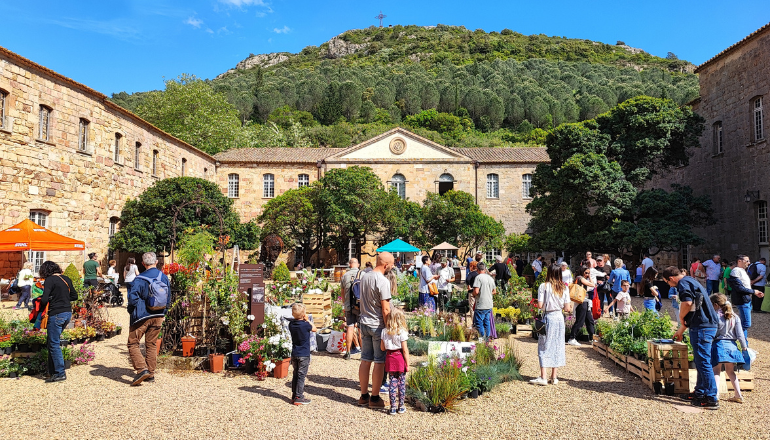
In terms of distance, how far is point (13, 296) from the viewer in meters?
15.1

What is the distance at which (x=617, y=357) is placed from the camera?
746 centimetres

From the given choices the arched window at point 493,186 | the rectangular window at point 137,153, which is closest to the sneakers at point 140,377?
the rectangular window at point 137,153

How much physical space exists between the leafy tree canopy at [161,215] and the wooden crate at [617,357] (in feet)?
49.7

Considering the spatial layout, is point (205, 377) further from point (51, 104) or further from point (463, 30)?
point (463, 30)

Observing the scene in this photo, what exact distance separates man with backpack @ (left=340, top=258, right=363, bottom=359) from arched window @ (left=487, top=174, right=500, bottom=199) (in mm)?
24631

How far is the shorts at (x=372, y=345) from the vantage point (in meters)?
5.38

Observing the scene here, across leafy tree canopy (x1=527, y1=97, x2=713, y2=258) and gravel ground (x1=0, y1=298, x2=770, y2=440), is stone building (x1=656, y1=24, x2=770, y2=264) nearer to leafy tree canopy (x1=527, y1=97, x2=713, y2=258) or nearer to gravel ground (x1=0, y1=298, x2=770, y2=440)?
leafy tree canopy (x1=527, y1=97, x2=713, y2=258)

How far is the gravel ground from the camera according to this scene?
4.84 m

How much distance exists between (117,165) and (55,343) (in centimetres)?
1526

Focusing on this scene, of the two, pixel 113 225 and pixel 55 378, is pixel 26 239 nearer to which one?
pixel 55 378

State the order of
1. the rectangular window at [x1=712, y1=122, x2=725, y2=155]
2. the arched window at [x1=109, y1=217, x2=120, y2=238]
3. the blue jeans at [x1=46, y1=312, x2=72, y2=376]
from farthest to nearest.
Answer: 1. the rectangular window at [x1=712, y1=122, x2=725, y2=155]
2. the arched window at [x1=109, y1=217, x2=120, y2=238]
3. the blue jeans at [x1=46, y1=312, x2=72, y2=376]

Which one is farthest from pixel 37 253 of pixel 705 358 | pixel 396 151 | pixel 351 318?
pixel 396 151

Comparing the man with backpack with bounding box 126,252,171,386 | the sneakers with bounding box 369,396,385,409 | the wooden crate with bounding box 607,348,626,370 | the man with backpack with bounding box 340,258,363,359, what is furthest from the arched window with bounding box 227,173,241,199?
the sneakers with bounding box 369,396,385,409

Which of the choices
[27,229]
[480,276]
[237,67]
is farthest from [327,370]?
[237,67]
